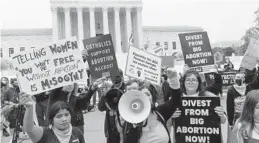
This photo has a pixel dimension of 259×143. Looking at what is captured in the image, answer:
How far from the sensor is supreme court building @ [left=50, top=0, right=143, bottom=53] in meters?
57.0

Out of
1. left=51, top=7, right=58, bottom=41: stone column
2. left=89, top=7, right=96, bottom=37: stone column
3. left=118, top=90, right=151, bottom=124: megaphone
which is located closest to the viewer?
left=118, top=90, right=151, bottom=124: megaphone

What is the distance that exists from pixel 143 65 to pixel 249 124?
247 cm

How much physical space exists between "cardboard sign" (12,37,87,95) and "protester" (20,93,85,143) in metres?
1.03

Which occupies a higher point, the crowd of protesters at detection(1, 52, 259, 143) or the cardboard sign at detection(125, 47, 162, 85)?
the cardboard sign at detection(125, 47, 162, 85)

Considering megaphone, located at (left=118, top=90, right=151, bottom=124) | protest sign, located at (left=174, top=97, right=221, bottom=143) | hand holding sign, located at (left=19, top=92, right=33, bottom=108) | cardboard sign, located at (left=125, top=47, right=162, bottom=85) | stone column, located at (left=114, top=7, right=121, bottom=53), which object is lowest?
protest sign, located at (left=174, top=97, right=221, bottom=143)

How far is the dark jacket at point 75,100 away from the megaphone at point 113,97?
2.26ft

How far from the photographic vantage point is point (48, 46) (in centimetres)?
483

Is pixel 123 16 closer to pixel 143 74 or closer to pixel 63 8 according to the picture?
pixel 63 8

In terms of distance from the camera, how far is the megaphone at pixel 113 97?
4789 mm

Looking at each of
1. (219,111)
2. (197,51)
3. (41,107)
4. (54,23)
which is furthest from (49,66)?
(54,23)

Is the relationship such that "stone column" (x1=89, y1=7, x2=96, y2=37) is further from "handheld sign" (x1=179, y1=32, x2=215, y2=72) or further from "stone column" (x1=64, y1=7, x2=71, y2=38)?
"handheld sign" (x1=179, y1=32, x2=215, y2=72)

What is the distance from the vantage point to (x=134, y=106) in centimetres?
391

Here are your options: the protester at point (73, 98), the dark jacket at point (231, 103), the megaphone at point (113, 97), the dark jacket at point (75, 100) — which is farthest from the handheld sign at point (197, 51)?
the megaphone at point (113, 97)

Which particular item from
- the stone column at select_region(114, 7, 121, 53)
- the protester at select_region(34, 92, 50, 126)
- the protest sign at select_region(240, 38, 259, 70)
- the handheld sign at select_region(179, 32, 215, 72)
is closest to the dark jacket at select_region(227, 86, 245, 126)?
the handheld sign at select_region(179, 32, 215, 72)
